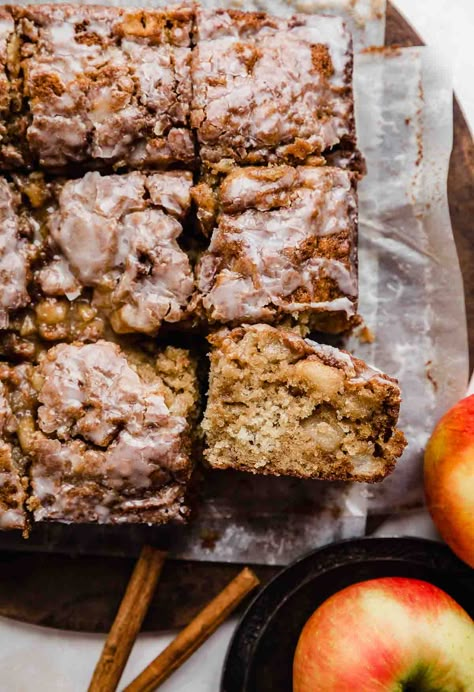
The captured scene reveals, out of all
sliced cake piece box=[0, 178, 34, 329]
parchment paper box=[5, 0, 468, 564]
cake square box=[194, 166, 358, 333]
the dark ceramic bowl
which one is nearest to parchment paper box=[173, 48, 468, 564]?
parchment paper box=[5, 0, 468, 564]

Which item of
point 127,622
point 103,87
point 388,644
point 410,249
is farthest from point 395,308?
point 127,622

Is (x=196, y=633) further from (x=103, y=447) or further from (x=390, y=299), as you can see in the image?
(x=390, y=299)

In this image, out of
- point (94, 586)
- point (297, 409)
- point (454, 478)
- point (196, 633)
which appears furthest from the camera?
point (94, 586)

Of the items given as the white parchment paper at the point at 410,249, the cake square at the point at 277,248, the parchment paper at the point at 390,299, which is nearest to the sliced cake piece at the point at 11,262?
the cake square at the point at 277,248

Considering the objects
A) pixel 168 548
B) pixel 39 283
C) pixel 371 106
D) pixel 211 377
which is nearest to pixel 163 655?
pixel 168 548

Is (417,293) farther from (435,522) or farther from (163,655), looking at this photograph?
(163,655)
